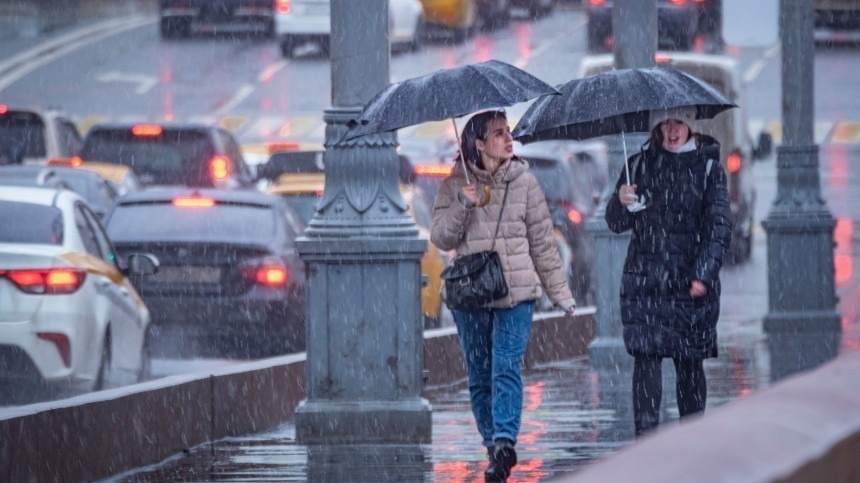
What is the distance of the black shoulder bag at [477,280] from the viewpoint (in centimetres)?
819

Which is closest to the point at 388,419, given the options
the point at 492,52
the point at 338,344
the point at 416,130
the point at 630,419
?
→ the point at 338,344

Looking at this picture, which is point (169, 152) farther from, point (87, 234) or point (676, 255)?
point (676, 255)

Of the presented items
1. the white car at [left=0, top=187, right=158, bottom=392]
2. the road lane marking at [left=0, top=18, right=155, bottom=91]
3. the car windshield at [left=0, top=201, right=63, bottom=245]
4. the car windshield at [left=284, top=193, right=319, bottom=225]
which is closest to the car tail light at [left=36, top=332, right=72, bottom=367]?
the white car at [left=0, top=187, right=158, bottom=392]

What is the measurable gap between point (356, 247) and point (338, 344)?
1.57 feet

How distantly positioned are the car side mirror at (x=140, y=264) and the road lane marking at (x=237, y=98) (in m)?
25.2

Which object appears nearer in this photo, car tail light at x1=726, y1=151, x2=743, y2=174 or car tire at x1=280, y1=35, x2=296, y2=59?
car tail light at x1=726, y1=151, x2=743, y2=174

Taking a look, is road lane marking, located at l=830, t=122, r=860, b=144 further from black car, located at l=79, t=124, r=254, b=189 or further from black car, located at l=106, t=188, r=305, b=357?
black car, located at l=106, t=188, r=305, b=357

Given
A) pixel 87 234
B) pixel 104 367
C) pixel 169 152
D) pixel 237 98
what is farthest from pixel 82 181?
pixel 237 98

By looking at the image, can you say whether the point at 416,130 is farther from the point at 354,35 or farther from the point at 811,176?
the point at 354,35

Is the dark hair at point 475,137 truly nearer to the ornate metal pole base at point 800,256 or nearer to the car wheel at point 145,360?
the car wheel at point 145,360

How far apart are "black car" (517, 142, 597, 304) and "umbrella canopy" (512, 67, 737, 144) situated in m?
11.4

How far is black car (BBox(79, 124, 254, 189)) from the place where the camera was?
2136 centimetres

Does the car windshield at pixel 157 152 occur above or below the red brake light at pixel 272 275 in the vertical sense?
above

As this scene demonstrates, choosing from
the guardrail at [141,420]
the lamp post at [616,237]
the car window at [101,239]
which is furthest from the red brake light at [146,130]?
the guardrail at [141,420]
